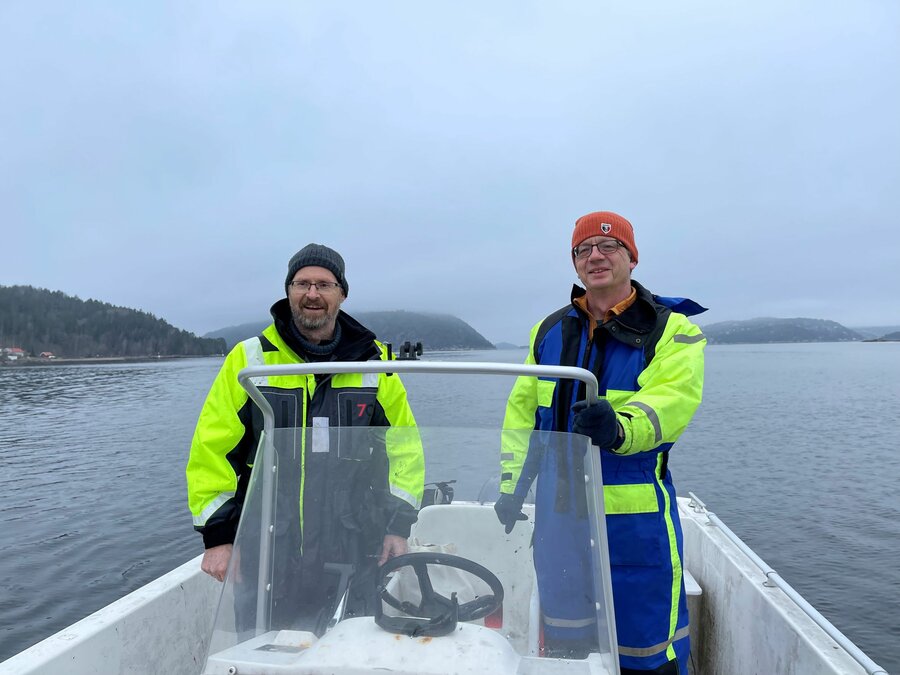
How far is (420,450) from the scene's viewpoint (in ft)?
6.06

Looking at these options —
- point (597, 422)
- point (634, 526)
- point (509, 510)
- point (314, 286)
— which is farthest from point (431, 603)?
point (314, 286)

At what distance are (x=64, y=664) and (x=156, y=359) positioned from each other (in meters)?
112

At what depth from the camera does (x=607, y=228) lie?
2291 mm

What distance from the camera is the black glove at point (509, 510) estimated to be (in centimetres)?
171

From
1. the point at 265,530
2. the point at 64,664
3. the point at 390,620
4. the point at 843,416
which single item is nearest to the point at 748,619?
the point at 390,620

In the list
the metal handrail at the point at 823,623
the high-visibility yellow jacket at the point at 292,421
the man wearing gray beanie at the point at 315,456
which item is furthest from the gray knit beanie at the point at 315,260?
the metal handrail at the point at 823,623

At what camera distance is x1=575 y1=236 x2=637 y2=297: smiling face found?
2.28 metres

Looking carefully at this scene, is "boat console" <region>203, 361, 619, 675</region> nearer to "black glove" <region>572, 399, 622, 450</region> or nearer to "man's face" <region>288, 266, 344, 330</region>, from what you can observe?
"black glove" <region>572, 399, 622, 450</region>

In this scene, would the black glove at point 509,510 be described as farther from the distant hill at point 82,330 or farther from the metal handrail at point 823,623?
the distant hill at point 82,330

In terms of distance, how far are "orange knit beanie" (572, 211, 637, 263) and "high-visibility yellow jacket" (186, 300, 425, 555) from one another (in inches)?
37.8

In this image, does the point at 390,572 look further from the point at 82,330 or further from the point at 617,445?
the point at 82,330

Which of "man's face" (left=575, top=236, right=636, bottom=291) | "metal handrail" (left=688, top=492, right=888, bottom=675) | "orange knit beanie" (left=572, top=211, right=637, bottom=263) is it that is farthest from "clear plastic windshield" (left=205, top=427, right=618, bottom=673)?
"metal handrail" (left=688, top=492, right=888, bottom=675)

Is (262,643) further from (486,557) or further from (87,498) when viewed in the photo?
(87,498)

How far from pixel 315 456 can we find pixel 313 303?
911 mm
